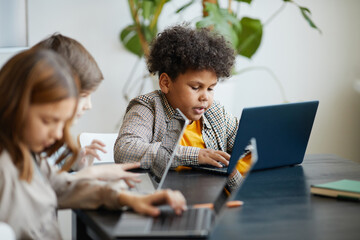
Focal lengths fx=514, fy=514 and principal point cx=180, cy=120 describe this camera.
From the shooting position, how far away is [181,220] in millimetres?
1127

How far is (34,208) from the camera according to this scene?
1.17m

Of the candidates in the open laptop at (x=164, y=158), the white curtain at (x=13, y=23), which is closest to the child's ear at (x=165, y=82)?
the open laptop at (x=164, y=158)

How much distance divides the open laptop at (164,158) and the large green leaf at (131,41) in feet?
4.35

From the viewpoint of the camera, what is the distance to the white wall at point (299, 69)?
10.5 feet

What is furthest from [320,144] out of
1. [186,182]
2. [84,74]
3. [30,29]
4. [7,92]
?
[7,92]

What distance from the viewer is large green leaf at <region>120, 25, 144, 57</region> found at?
309cm

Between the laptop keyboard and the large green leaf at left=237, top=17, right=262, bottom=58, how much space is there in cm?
191

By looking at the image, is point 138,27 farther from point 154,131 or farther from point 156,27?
point 154,131

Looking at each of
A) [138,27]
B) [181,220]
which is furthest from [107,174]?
[138,27]

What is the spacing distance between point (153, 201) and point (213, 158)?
1.73ft

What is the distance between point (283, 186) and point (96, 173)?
0.54 m

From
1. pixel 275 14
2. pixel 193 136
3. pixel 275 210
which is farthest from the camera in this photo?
pixel 275 14

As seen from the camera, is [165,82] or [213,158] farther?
[165,82]

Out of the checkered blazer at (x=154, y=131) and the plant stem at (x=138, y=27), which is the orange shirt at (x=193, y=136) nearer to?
the checkered blazer at (x=154, y=131)
